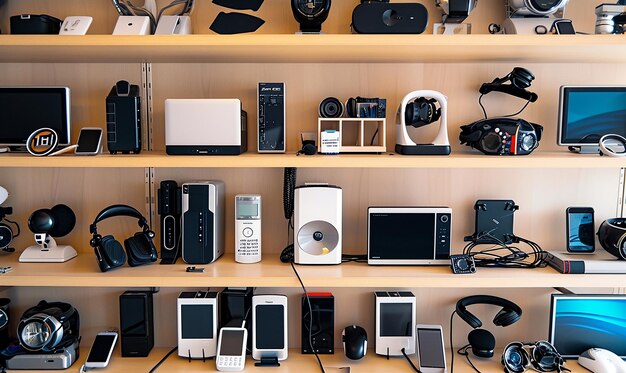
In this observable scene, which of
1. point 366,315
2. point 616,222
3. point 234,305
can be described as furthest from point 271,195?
point 616,222

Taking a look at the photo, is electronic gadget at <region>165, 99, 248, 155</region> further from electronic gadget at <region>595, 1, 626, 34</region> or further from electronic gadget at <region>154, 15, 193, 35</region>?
electronic gadget at <region>595, 1, 626, 34</region>

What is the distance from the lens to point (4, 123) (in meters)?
1.78

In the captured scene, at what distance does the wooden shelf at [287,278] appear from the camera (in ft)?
5.27

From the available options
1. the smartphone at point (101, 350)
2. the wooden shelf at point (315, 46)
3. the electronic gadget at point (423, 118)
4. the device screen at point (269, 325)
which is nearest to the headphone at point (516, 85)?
the wooden shelf at point (315, 46)

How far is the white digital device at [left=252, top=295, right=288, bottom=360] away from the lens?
69.9 inches

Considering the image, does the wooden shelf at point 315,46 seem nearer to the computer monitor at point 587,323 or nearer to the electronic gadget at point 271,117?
the electronic gadget at point 271,117

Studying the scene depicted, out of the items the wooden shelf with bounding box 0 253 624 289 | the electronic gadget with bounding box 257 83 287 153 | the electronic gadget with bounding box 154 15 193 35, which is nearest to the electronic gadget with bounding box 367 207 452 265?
the wooden shelf with bounding box 0 253 624 289

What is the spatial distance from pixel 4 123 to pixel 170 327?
970 mm

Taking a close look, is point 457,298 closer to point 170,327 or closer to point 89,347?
point 170,327

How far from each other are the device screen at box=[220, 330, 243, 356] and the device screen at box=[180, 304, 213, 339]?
0.19 feet

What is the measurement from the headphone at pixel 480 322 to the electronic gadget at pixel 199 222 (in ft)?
3.09

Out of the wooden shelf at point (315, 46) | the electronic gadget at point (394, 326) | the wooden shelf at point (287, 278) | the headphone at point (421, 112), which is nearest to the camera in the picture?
the wooden shelf at point (315, 46)

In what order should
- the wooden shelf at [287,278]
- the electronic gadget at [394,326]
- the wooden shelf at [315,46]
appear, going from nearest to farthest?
the wooden shelf at [315,46] → the wooden shelf at [287,278] → the electronic gadget at [394,326]

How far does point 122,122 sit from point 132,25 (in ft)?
1.07
